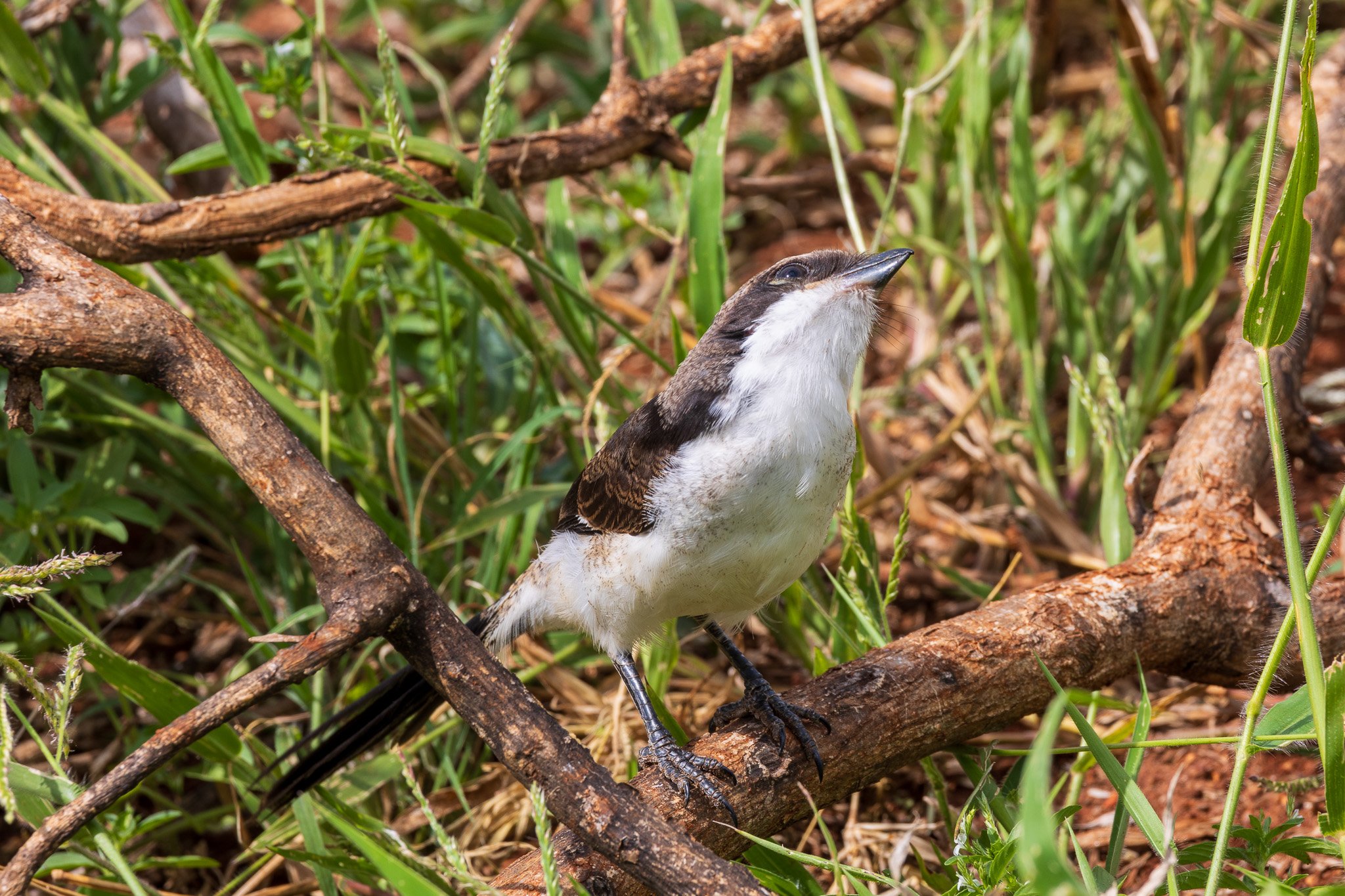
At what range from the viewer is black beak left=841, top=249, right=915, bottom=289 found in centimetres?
243

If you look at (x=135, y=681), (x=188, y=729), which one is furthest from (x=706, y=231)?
(x=188, y=729)

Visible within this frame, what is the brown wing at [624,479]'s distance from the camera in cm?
238

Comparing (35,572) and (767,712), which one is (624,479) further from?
(35,572)

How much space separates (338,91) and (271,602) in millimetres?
3515

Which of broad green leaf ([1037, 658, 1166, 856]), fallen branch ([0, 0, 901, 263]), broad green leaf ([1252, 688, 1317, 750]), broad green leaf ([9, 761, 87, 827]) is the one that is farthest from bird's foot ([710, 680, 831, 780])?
fallen branch ([0, 0, 901, 263])

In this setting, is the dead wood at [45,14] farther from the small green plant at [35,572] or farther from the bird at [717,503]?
the small green plant at [35,572]

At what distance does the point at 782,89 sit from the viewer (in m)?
5.54

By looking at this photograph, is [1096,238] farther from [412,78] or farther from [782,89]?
[412,78]

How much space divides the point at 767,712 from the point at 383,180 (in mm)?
1544

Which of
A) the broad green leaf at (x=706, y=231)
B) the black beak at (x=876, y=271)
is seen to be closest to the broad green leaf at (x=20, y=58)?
the broad green leaf at (x=706, y=231)

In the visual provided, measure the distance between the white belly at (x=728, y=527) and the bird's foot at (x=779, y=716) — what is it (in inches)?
7.9

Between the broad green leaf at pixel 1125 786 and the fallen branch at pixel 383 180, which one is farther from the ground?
the fallen branch at pixel 383 180

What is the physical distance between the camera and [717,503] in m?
2.21

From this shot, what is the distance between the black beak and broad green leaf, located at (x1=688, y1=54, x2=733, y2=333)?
2.29ft
